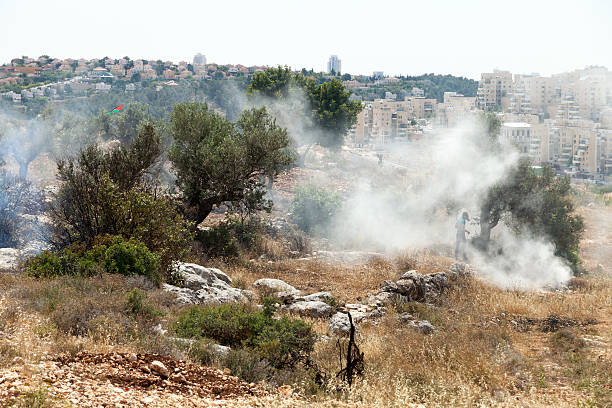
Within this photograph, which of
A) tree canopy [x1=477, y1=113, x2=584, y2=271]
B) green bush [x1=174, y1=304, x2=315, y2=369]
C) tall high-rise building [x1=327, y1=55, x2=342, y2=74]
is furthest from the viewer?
tall high-rise building [x1=327, y1=55, x2=342, y2=74]

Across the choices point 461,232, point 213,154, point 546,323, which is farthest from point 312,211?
point 546,323

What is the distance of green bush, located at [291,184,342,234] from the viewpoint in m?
20.1

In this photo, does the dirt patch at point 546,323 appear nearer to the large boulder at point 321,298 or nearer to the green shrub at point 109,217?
the large boulder at point 321,298

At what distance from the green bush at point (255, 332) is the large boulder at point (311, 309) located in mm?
2584

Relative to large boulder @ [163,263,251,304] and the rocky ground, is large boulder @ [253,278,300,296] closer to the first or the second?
the rocky ground

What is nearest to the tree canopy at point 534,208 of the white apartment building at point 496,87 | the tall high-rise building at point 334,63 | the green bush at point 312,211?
the green bush at point 312,211

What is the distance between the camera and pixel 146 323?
6.80 meters

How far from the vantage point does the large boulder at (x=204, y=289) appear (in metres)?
9.03

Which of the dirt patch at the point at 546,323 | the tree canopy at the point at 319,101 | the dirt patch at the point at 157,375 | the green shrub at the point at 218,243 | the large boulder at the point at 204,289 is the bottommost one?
the dirt patch at the point at 546,323

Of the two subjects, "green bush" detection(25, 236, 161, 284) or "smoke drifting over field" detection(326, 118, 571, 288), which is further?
"smoke drifting over field" detection(326, 118, 571, 288)

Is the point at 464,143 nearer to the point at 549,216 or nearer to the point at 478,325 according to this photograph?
the point at 549,216

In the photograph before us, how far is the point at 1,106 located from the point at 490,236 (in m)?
36.7

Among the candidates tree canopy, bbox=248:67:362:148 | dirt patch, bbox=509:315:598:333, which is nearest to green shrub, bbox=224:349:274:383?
dirt patch, bbox=509:315:598:333

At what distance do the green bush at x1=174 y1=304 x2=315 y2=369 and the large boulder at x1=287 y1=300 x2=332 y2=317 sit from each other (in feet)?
8.48
